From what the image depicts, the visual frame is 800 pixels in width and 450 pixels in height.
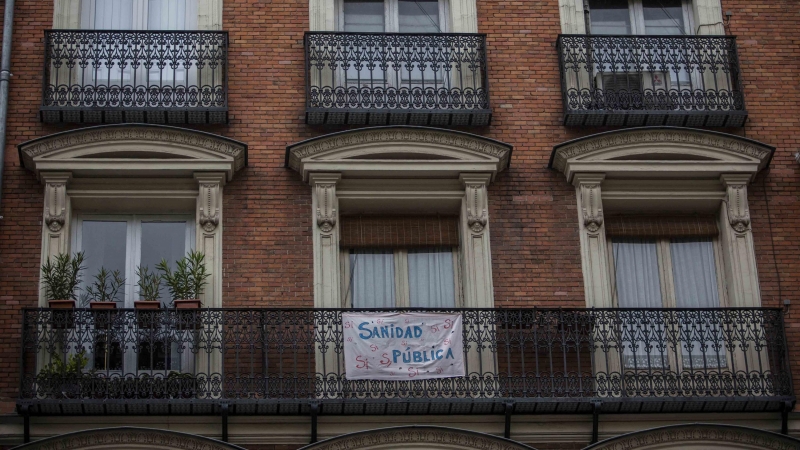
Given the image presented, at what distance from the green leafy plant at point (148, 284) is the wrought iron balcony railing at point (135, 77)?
1.94 metres

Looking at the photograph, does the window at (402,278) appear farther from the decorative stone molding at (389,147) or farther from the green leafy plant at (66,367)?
the green leafy plant at (66,367)

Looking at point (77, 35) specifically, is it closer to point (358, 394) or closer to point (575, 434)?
point (358, 394)

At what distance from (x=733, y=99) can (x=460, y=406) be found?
19.0 feet

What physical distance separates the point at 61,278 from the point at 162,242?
1582 mm

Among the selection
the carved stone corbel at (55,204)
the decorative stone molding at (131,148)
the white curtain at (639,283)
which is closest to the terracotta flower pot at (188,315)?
the decorative stone molding at (131,148)

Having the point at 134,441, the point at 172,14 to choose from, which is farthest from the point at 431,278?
the point at 172,14

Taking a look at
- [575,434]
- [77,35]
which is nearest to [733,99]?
[575,434]

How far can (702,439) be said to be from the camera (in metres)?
15.5

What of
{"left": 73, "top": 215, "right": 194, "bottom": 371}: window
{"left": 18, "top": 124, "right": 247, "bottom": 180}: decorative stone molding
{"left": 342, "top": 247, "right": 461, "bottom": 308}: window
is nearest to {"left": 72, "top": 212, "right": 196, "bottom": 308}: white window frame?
{"left": 73, "top": 215, "right": 194, "bottom": 371}: window

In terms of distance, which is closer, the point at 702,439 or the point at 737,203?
the point at 702,439

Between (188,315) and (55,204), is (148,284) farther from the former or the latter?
(55,204)

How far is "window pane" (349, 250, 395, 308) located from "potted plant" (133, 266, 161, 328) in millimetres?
2451

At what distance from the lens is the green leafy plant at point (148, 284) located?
53.3 ft

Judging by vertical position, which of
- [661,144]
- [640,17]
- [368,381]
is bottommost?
[368,381]
